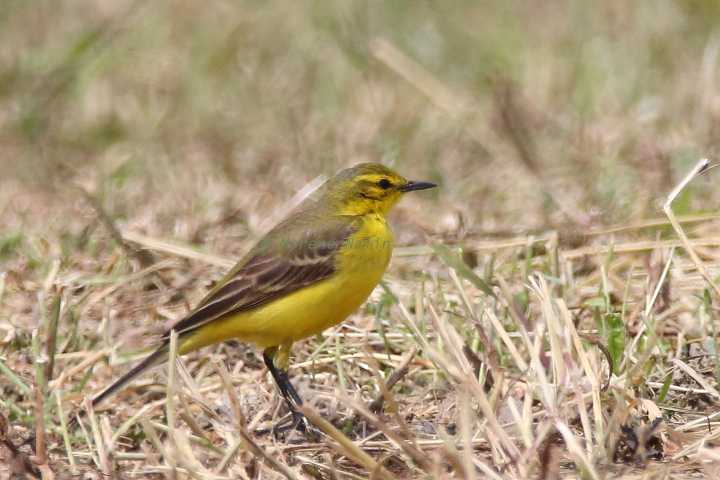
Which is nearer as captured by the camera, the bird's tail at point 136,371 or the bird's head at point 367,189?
the bird's tail at point 136,371

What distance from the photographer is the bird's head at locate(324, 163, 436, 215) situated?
20.4 feet

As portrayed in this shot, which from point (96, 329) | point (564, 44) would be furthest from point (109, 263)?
point (564, 44)

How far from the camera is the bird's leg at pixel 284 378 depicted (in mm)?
5098

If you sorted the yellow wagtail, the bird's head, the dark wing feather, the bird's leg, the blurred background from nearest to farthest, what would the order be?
the bird's leg < the yellow wagtail < the dark wing feather < the bird's head < the blurred background

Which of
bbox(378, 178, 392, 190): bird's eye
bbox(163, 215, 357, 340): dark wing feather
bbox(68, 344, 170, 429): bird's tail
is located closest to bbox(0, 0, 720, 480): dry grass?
bbox(68, 344, 170, 429): bird's tail

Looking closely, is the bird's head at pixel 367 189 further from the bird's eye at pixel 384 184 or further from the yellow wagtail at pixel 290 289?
the yellow wagtail at pixel 290 289

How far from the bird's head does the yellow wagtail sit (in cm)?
11

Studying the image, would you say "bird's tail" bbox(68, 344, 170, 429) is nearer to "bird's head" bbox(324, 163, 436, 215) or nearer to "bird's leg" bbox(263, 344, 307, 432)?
"bird's leg" bbox(263, 344, 307, 432)

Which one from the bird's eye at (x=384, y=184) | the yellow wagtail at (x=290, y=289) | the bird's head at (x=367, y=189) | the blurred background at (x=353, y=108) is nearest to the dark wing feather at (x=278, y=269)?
the yellow wagtail at (x=290, y=289)

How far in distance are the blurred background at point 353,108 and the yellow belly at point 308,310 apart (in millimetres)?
1345

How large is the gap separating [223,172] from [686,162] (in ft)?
9.55

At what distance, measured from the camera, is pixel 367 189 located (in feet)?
20.5

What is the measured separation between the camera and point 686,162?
7508 millimetres

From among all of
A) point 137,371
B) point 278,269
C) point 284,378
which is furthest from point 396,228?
point 137,371
